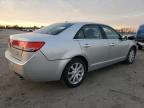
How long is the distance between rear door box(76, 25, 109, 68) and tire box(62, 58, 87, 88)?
288 millimetres

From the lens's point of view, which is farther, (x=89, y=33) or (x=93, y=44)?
(x=89, y=33)

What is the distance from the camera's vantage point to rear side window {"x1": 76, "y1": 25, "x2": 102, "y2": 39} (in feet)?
14.5

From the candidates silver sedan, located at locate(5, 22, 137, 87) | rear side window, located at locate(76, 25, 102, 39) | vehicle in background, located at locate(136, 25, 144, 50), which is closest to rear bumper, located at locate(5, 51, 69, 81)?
silver sedan, located at locate(5, 22, 137, 87)

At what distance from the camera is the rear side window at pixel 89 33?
14.5 feet

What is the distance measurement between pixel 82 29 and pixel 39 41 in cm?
135

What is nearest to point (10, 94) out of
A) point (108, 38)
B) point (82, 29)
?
point (82, 29)

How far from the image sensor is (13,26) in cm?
6581

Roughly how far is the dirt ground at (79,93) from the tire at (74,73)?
146 mm

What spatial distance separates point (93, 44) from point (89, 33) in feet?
1.05

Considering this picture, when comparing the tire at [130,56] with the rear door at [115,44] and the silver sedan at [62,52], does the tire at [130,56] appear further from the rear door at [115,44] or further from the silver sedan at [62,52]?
the silver sedan at [62,52]

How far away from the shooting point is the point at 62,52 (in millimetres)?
3797

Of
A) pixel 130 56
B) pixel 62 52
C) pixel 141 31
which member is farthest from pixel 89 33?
pixel 141 31

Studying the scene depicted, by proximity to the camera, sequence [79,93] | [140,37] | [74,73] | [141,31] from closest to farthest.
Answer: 1. [79,93]
2. [74,73]
3. [140,37]
4. [141,31]

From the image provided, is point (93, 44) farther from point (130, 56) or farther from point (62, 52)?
point (130, 56)
